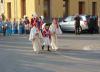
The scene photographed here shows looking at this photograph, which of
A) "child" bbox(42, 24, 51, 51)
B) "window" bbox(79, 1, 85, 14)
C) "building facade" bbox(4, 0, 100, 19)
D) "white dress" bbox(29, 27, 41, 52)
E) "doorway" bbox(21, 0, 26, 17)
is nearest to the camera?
"white dress" bbox(29, 27, 41, 52)

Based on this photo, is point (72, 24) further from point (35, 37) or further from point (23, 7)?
point (35, 37)

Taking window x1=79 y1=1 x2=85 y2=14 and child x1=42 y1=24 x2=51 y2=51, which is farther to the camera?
window x1=79 y1=1 x2=85 y2=14

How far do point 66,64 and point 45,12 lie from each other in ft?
105

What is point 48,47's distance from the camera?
22.3 meters

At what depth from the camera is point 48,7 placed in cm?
4794

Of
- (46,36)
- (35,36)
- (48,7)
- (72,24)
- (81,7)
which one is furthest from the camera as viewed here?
(81,7)

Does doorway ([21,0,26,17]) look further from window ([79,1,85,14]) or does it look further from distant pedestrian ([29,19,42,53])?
distant pedestrian ([29,19,42,53])

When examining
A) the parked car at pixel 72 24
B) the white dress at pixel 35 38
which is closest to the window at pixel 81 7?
the parked car at pixel 72 24

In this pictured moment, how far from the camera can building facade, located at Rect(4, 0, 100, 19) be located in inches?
1857

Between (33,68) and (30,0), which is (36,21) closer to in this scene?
(33,68)

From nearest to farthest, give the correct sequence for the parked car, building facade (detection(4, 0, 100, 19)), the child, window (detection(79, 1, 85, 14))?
the child, the parked car, building facade (detection(4, 0, 100, 19)), window (detection(79, 1, 85, 14))

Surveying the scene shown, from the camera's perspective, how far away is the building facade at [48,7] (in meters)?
47.2

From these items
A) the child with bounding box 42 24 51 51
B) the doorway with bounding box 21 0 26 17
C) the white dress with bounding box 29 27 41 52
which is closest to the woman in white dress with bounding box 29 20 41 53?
the white dress with bounding box 29 27 41 52

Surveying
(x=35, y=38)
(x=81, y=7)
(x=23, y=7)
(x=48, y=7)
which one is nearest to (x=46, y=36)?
(x=35, y=38)
